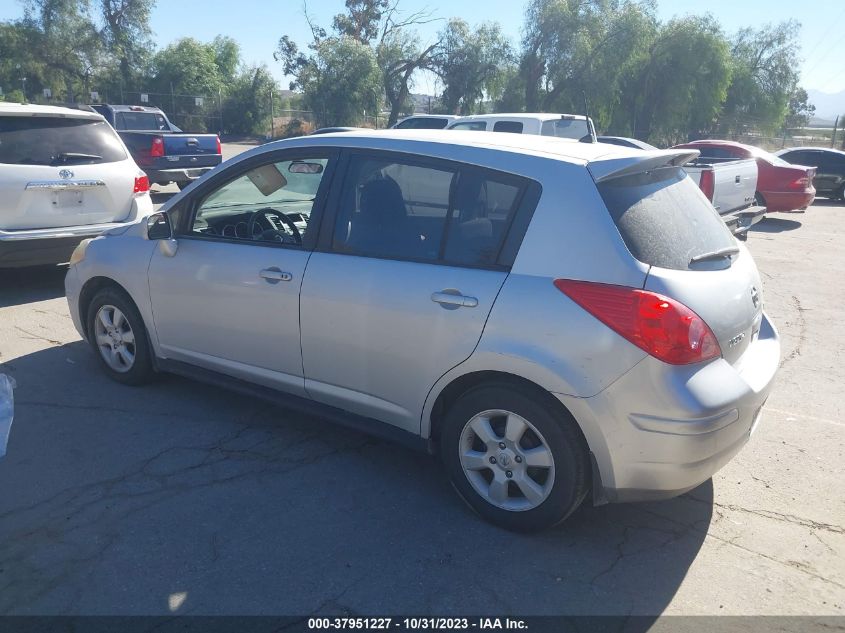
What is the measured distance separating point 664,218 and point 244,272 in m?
2.32

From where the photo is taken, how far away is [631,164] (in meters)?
3.42

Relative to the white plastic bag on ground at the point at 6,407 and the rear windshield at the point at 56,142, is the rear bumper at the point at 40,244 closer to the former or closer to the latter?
the rear windshield at the point at 56,142

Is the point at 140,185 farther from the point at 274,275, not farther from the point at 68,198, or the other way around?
the point at 274,275

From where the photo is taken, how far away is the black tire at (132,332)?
4965 mm

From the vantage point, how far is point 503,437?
339 centimetres

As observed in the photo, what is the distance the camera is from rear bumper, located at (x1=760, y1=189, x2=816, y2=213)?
48.8 ft

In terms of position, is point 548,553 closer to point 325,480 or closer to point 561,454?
point 561,454

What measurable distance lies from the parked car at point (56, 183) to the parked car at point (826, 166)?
17.3 m

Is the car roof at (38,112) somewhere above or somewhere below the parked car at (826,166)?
above

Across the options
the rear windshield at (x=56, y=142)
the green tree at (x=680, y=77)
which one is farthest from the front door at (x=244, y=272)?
the green tree at (x=680, y=77)

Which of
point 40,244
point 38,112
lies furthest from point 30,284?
point 38,112

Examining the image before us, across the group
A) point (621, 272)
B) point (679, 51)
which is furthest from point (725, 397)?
point (679, 51)

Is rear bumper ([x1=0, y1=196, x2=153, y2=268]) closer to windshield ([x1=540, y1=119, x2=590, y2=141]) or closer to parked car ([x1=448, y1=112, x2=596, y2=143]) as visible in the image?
parked car ([x1=448, y1=112, x2=596, y2=143])

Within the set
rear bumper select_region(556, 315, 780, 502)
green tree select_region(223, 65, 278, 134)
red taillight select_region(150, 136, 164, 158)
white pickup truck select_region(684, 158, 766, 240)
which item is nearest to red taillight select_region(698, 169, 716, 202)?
white pickup truck select_region(684, 158, 766, 240)
